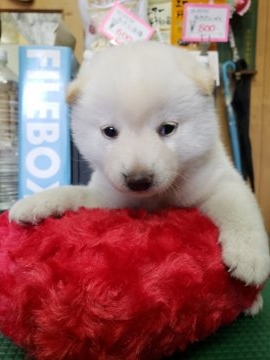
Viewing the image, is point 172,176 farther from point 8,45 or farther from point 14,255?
point 8,45

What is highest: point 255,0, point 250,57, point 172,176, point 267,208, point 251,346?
point 255,0

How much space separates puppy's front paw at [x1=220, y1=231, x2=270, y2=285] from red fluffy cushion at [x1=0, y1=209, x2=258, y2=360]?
17mm

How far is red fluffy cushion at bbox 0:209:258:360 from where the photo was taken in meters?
0.56

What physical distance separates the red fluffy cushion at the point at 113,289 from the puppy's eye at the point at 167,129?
0.19 m

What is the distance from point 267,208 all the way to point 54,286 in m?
A: 1.85

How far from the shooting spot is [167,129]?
0.82 m

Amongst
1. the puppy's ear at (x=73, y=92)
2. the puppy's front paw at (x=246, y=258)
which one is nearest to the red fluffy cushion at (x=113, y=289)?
the puppy's front paw at (x=246, y=258)

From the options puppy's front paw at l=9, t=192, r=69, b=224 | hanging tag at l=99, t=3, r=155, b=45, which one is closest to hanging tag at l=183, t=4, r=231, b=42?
hanging tag at l=99, t=3, r=155, b=45

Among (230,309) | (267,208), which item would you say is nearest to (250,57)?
(267,208)

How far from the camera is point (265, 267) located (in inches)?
27.1

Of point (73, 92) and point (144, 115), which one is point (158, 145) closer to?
point (144, 115)

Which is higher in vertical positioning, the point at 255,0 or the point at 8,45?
the point at 255,0

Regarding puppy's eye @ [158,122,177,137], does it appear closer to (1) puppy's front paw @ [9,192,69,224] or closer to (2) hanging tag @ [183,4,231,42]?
(1) puppy's front paw @ [9,192,69,224]

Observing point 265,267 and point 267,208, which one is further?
point 267,208
